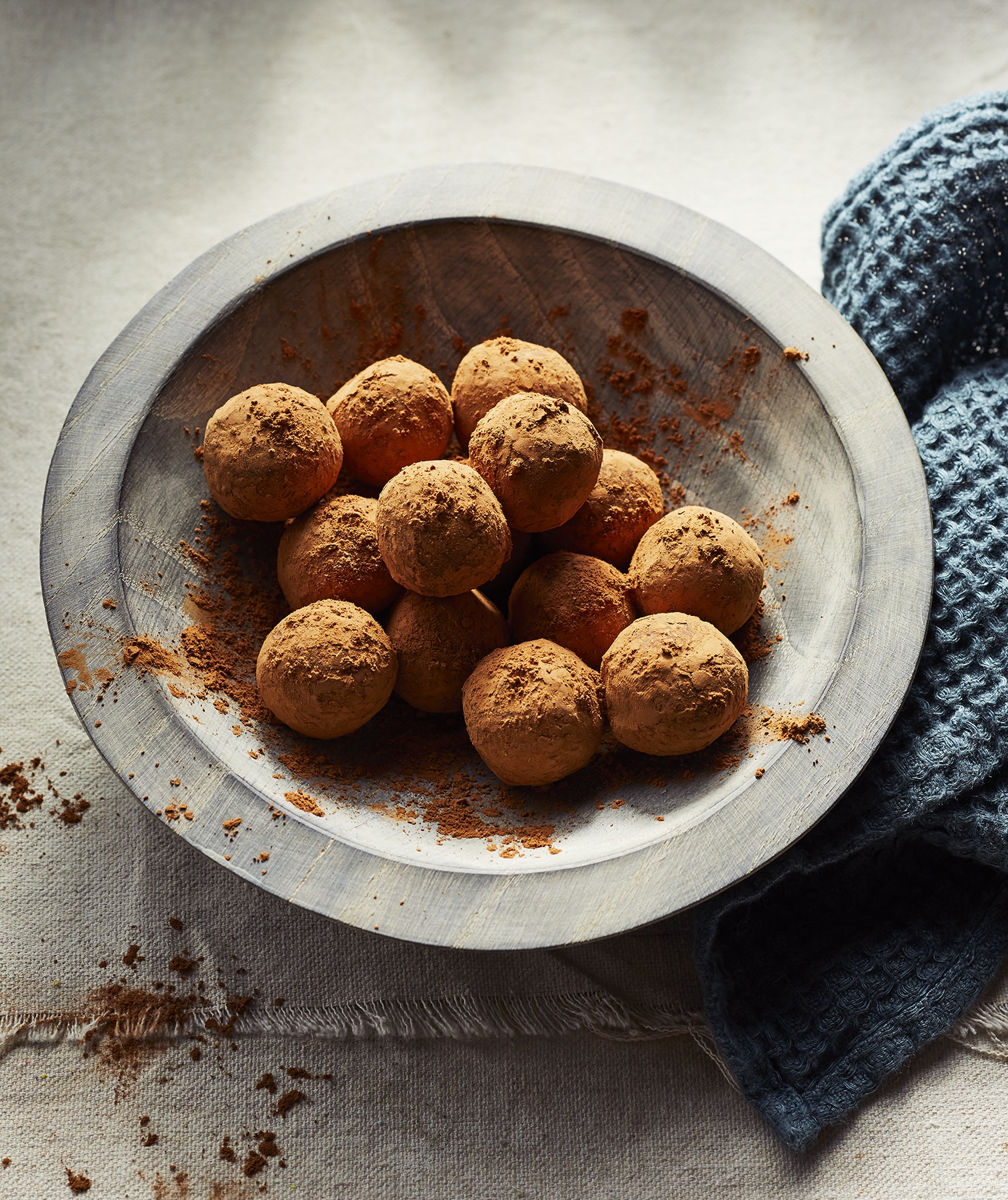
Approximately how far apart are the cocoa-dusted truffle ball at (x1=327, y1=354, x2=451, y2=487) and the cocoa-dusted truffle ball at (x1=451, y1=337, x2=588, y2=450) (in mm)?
26

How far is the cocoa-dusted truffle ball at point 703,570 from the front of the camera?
3.79 ft

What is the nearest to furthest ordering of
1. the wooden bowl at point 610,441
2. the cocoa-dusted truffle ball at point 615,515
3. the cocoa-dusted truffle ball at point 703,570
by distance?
the wooden bowl at point 610,441
the cocoa-dusted truffle ball at point 703,570
the cocoa-dusted truffle ball at point 615,515

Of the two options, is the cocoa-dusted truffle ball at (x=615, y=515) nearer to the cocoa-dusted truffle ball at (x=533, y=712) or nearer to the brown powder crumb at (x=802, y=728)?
the cocoa-dusted truffle ball at (x=533, y=712)

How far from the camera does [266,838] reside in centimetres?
106

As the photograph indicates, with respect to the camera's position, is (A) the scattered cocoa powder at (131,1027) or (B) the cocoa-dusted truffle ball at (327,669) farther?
(A) the scattered cocoa powder at (131,1027)

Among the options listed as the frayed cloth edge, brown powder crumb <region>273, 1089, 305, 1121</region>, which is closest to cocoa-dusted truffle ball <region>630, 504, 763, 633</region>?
the frayed cloth edge

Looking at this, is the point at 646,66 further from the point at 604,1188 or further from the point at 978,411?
the point at 604,1188

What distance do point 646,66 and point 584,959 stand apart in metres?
1.53

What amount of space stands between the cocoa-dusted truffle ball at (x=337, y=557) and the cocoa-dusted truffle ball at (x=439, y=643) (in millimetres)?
45

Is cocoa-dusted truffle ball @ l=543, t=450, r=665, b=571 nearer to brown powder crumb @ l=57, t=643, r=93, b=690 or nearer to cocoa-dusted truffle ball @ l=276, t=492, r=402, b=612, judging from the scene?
cocoa-dusted truffle ball @ l=276, t=492, r=402, b=612

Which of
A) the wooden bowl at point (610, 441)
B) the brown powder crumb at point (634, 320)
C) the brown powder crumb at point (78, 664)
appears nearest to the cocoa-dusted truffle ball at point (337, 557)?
the wooden bowl at point (610, 441)

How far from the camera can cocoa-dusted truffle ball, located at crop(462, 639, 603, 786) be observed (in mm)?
1095

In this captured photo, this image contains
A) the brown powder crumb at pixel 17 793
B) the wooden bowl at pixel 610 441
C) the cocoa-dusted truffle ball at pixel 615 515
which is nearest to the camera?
the wooden bowl at pixel 610 441

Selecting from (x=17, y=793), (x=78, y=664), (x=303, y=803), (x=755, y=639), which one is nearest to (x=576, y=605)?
(x=755, y=639)
